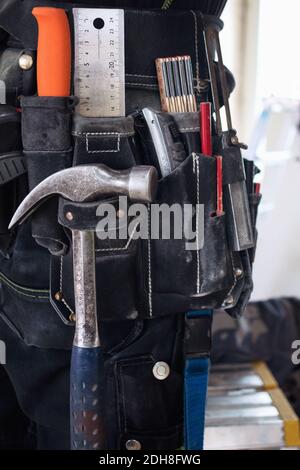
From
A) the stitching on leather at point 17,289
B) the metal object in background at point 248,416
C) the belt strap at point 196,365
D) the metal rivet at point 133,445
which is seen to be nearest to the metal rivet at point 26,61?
the stitching on leather at point 17,289

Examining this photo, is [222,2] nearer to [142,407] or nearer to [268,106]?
[142,407]

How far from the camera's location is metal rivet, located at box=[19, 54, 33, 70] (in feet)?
2.38

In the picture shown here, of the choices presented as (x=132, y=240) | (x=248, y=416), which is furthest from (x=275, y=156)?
(x=132, y=240)

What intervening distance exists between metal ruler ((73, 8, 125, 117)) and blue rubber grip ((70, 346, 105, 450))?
0.33m

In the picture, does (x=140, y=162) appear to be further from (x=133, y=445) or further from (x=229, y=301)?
(x=133, y=445)

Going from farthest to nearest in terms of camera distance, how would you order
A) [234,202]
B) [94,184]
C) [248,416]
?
[248,416], [234,202], [94,184]

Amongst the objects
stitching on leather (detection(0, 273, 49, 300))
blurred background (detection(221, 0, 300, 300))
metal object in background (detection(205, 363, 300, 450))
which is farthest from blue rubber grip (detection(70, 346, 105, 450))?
blurred background (detection(221, 0, 300, 300))

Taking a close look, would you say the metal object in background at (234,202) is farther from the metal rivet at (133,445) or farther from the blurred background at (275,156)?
the blurred background at (275,156)

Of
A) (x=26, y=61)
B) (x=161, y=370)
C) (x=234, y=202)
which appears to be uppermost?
(x=26, y=61)

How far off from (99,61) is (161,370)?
0.45 metres

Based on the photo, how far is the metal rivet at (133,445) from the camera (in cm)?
82

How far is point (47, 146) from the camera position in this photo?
0.72m

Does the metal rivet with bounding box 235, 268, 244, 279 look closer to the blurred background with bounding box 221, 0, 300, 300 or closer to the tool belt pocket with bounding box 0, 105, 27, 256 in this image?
the tool belt pocket with bounding box 0, 105, 27, 256
